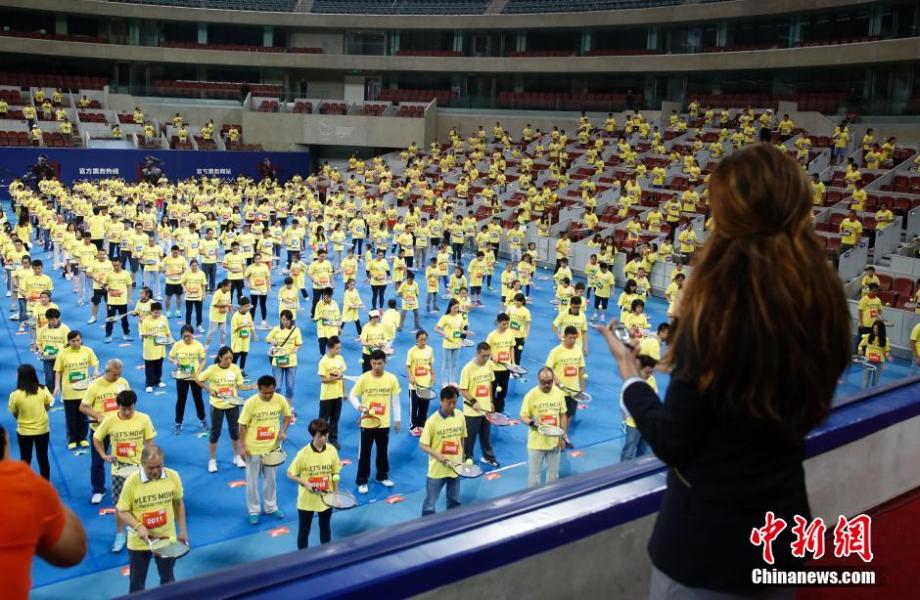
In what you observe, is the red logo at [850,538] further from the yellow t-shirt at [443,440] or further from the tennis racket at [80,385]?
the tennis racket at [80,385]

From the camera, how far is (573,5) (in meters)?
45.7

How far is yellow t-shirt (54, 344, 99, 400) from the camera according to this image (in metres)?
11.1

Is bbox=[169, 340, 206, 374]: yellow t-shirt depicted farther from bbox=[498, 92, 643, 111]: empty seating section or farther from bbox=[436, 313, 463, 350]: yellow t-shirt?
bbox=[498, 92, 643, 111]: empty seating section

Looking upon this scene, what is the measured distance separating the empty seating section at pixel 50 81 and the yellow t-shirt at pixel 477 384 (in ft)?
151

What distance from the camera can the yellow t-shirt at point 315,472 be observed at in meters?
8.55

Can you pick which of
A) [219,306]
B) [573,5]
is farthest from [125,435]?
[573,5]

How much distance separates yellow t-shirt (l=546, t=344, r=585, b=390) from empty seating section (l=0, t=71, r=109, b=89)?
1817 inches

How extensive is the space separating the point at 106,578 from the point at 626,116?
3796 cm

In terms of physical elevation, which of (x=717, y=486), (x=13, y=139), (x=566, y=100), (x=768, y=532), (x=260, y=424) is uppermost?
(x=566, y=100)

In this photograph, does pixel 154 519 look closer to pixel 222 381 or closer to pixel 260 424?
pixel 260 424

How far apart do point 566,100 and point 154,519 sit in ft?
133

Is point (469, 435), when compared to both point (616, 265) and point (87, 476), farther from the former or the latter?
point (616, 265)

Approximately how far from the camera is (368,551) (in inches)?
87.8

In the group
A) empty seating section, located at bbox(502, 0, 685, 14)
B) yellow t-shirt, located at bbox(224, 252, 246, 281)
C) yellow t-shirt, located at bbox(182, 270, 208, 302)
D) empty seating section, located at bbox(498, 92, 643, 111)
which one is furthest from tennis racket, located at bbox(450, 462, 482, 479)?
empty seating section, located at bbox(502, 0, 685, 14)
